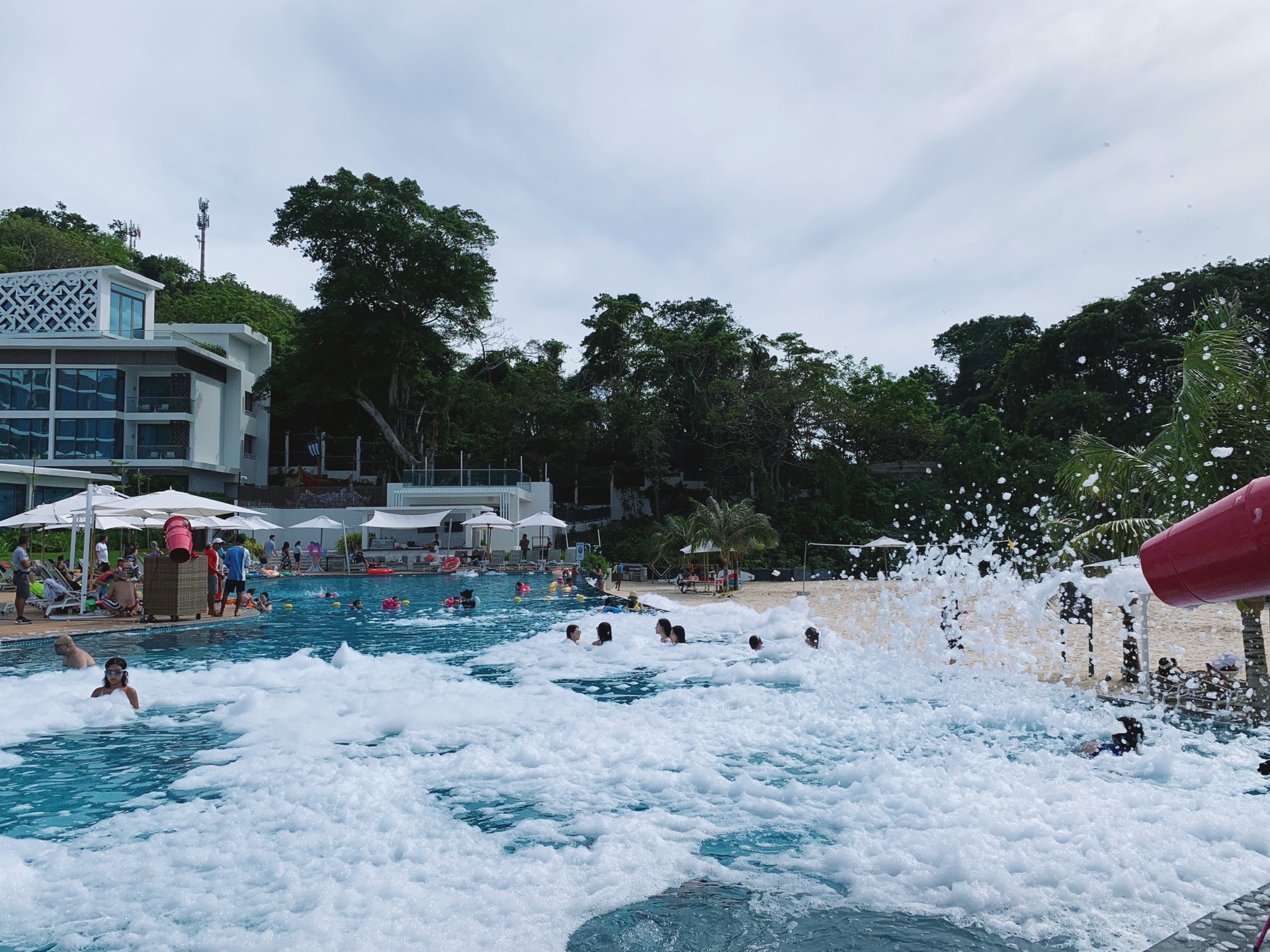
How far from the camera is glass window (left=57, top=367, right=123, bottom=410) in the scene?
40.1m

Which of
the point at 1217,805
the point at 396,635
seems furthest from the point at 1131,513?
the point at 396,635

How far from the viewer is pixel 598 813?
6832mm

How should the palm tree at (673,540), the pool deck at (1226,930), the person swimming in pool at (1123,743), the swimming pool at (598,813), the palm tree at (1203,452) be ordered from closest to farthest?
the pool deck at (1226,930) → the swimming pool at (598,813) → the person swimming in pool at (1123,743) → the palm tree at (1203,452) → the palm tree at (673,540)

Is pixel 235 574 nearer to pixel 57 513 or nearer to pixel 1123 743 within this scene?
pixel 57 513

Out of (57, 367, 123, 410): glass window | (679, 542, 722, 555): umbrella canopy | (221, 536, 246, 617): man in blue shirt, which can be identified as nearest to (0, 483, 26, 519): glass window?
(57, 367, 123, 410): glass window

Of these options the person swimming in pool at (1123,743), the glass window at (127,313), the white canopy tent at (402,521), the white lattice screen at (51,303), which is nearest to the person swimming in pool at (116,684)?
the person swimming in pool at (1123,743)

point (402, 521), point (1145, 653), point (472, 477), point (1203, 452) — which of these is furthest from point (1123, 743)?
point (472, 477)

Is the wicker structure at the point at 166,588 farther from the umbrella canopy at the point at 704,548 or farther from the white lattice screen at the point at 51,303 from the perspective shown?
the white lattice screen at the point at 51,303

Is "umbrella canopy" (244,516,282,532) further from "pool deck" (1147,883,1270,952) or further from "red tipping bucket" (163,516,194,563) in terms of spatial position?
"pool deck" (1147,883,1270,952)

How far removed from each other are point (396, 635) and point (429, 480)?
2440cm

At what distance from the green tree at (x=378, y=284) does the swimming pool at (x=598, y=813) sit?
112ft

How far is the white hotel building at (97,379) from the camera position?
A: 39562mm

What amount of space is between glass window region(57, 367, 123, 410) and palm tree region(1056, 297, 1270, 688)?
4272 cm

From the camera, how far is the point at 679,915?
5.02 metres
